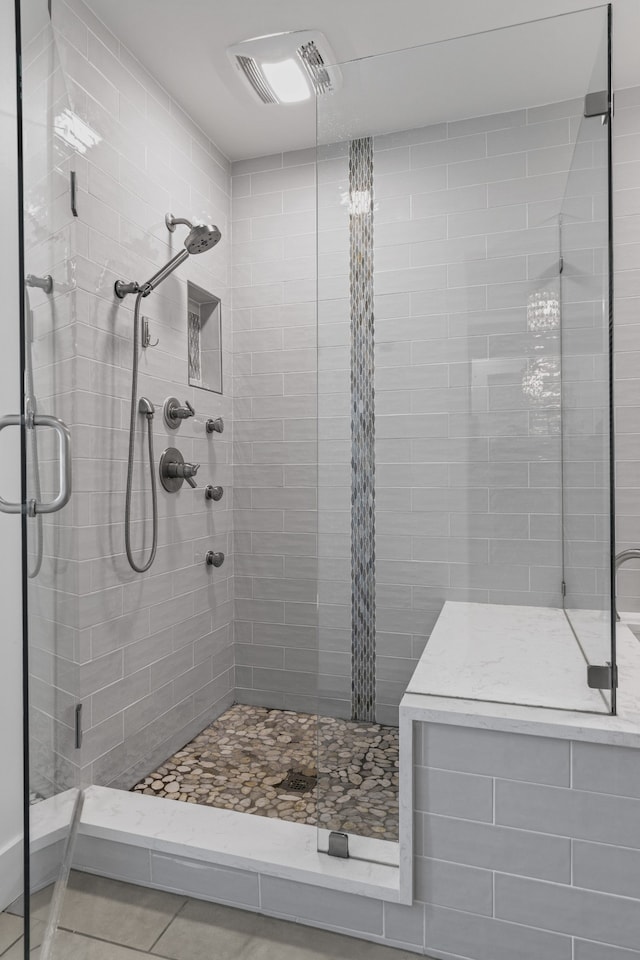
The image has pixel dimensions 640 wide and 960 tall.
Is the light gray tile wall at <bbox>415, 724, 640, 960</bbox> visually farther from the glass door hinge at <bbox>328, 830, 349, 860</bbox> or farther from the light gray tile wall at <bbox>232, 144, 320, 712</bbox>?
the light gray tile wall at <bbox>232, 144, 320, 712</bbox>

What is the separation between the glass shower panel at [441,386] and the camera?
1.38 m

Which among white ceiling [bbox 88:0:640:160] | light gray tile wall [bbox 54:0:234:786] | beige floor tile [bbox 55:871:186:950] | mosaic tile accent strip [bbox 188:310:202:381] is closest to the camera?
white ceiling [bbox 88:0:640:160]

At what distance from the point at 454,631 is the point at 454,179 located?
3.58 ft

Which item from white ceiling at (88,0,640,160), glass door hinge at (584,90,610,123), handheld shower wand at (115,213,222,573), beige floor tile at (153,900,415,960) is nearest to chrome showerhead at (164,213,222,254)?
handheld shower wand at (115,213,222,573)

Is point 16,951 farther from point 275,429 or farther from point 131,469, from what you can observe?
point 275,429

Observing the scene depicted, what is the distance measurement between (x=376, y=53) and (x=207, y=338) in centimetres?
133

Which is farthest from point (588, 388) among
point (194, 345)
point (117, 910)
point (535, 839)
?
point (194, 345)

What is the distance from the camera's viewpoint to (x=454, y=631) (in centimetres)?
146

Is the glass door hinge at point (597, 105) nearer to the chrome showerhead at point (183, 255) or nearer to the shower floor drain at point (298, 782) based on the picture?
the chrome showerhead at point (183, 255)

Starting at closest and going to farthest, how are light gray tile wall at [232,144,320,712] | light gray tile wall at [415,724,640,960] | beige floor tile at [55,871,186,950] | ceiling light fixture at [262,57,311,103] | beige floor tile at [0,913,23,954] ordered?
beige floor tile at [0,913,23,954] → light gray tile wall at [415,724,640,960] → beige floor tile at [55,871,186,950] → ceiling light fixture at [262,57,311,103] → light gray tile wall at [232,144,320,712]

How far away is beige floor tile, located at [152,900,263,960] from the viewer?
1.41m

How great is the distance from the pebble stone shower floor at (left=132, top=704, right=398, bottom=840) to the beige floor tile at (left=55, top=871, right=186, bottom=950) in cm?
40

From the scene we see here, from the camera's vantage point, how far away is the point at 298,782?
6.99ft

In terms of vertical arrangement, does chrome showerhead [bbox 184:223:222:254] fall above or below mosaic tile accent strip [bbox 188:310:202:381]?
above
